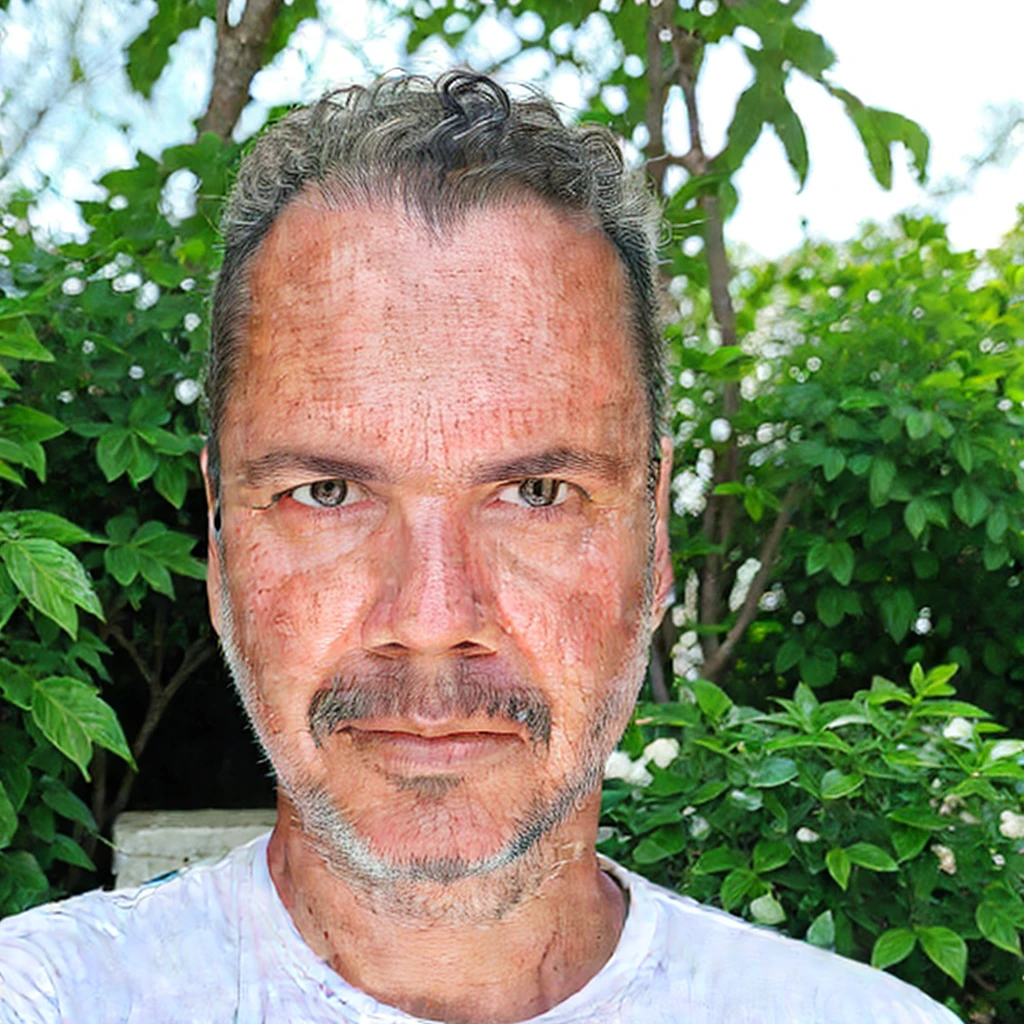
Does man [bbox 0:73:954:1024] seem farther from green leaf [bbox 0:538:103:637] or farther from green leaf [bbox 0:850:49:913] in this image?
green leaf [bbox 0:850:49:913]

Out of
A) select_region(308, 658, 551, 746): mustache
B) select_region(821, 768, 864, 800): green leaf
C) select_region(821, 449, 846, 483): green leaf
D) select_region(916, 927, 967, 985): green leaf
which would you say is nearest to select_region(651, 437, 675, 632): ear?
select_region(308, 658, 551, 746): mustache

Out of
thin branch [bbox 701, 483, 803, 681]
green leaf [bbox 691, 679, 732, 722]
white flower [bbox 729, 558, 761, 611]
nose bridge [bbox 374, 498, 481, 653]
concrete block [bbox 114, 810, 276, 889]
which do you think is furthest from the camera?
white flower [bbox 729, 558, 761, 611]

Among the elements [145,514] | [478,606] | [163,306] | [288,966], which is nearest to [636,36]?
[163,306]

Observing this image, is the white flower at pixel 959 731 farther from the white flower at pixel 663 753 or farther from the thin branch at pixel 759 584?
the thin branch at pixel 759 584

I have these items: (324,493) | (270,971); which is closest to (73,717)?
(270,971)

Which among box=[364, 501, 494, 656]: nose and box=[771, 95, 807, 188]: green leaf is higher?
box=[771, 95, 807, 188]: green leaf

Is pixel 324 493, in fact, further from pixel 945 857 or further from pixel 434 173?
pixel 945 857

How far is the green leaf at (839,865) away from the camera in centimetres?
185

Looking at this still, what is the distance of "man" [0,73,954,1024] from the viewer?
1.41 m

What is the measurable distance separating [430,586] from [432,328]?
0.28 meters

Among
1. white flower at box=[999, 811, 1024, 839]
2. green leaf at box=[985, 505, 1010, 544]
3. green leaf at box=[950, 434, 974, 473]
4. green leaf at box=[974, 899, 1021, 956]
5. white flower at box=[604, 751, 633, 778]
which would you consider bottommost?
green leaf at box=[974, 899, 1021, 956]

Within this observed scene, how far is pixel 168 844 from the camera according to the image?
2295 millimetres

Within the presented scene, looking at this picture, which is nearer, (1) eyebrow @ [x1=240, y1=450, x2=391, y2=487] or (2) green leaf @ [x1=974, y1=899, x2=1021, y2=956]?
(1) eyebrow @ [x1=240, y1=450, x2=391, y2=487]

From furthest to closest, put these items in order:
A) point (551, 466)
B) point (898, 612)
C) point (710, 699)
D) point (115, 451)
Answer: point (898, 612)
point (115, 451)
point (710, 699)
point (551, 466)
